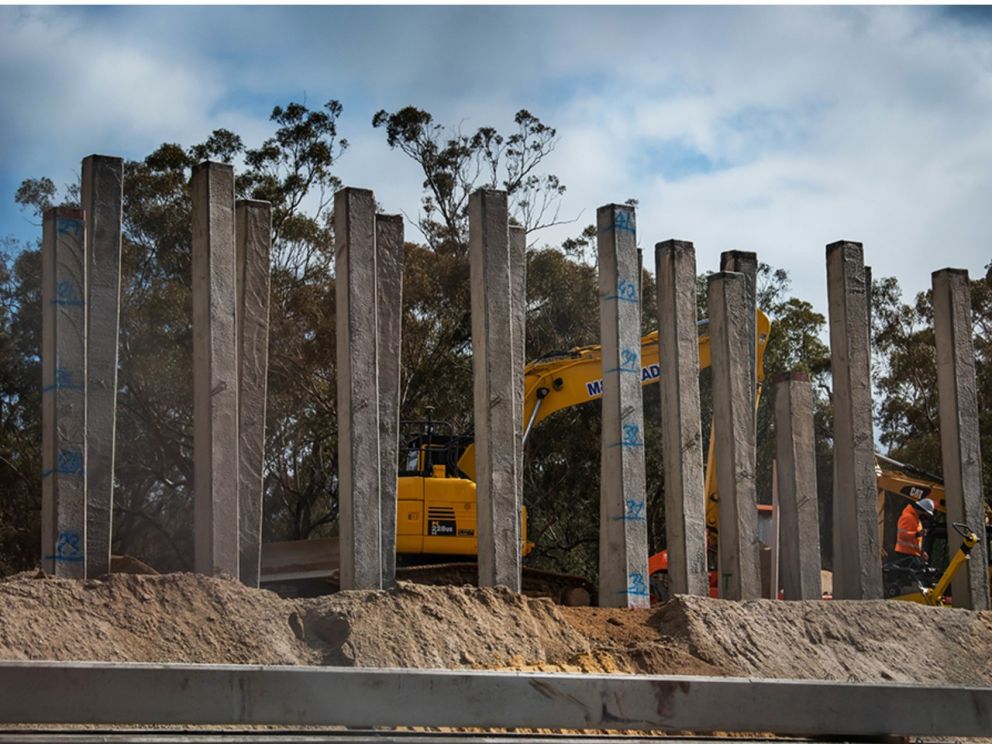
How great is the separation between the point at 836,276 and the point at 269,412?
2029 cm

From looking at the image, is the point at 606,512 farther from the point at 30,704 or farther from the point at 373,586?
the point at 30,704

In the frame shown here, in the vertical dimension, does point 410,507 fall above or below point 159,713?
above

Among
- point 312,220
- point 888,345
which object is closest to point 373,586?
point 312,220

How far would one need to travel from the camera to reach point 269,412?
93.2ft

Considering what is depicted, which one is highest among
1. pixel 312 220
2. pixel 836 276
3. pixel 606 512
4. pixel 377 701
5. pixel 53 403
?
pixel 312 220

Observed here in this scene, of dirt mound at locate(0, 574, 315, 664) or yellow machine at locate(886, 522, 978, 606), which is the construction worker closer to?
yellow machine at locate(886, 522, 978, 606)

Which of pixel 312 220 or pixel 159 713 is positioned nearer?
pixel 159 713

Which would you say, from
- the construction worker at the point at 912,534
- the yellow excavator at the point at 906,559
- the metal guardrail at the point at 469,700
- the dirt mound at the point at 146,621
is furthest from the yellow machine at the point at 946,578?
the dirt mound at the point at 146,621

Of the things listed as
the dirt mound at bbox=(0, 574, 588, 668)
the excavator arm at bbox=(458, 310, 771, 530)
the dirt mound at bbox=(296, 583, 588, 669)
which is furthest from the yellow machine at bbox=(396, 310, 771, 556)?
the dirt mound at bbox=(0, 574, 588, 668)

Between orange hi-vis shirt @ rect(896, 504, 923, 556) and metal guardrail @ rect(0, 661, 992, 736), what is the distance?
10991 millimetres

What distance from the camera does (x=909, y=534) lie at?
684 inches

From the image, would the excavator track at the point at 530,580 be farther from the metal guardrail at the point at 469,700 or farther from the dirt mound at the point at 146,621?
the metal guardrail at the point at 469,700

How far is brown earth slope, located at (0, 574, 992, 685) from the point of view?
6.66 metres

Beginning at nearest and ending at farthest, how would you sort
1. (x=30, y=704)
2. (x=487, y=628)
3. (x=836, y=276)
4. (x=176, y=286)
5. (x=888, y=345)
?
1. (x=30, y=704)
2. (x=487, y=628)
3. (x=836, y=276)
4. (x=176, y=286)
5. (x=888, y=345)
